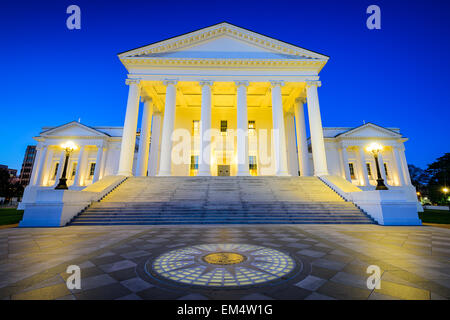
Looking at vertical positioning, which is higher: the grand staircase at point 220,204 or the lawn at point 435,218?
the grand staircase at point 220,204

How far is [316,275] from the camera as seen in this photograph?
3.41 metres

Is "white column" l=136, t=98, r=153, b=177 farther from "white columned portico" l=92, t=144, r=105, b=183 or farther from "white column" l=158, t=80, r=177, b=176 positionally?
"white columned portico" l=92, t=144, r=105, b=183

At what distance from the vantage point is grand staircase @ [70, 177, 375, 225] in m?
10.6

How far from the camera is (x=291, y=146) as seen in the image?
90.5ft

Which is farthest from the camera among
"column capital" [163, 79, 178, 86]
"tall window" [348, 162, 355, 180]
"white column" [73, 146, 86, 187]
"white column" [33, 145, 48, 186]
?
"tall window" [348, 162, 355, 180]

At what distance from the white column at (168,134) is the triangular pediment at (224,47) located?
4.26 m

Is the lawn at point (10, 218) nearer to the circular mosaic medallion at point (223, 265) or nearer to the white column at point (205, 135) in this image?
the circular mosaic medallion at point (223, 265)

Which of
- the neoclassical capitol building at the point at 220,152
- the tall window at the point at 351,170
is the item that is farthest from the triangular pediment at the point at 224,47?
the tall window at the point at 351,170

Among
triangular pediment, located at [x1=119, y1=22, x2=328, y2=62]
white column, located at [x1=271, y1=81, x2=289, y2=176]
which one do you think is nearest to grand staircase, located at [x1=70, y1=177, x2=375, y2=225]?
white column, located at [x1=271, y1=81, x2=289, y2=176]

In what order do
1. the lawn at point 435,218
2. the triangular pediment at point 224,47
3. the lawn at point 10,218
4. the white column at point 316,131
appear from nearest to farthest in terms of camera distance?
the lawn at point 10,218 < the lawn at point 435,218 < the white column at point 316,131 < the triangular pediment at point 224,47

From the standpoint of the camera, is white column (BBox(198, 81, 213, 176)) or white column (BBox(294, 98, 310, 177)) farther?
white column (BBox(294, 98, 310, 177))

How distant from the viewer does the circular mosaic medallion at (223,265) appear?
10.3ft

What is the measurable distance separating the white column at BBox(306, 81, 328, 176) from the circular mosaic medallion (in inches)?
704
